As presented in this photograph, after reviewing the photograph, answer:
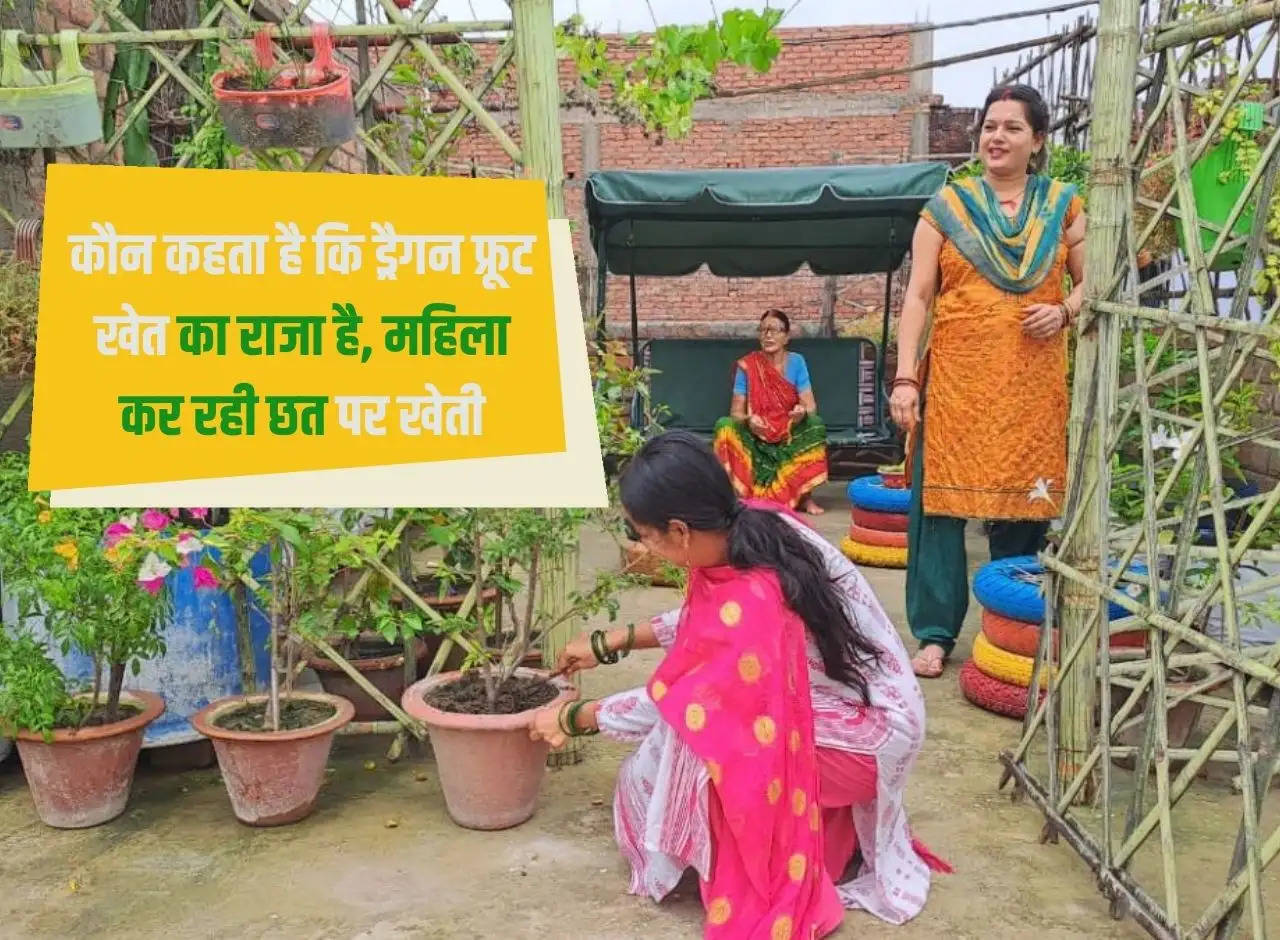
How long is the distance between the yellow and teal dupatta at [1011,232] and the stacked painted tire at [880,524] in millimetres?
2243

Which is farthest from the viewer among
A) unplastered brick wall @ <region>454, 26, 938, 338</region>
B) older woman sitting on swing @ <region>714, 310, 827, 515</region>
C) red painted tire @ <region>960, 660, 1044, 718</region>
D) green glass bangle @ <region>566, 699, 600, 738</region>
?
unplastered brick wall @ <region>454, 26, 938, 338</region>

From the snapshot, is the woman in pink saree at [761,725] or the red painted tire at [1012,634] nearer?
the woman in pink saree at [761,725]

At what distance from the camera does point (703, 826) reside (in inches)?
82.1

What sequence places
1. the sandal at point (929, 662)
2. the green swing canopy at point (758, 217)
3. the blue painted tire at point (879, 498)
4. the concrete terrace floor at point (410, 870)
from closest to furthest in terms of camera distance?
1. the concrete terrace floor at point (410, 870)
2. the sandal at point (929, 662)
3. the blue painted tire at point (879, 498)
4. the green swing canopy at point (758, 217)

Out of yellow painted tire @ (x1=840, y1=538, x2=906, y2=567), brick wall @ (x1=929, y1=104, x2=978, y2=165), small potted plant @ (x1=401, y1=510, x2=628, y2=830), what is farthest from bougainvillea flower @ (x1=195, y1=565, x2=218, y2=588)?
brick wall @ (x1=929, y1=104, x2=978, y2=165)

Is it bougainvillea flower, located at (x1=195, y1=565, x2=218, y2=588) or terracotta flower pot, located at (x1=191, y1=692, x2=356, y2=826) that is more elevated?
bougainvillea flower, located at (x1=195, y1=565, x2=218, y2=588)

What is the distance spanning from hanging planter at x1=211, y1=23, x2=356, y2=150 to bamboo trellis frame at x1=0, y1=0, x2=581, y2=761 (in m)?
0.06

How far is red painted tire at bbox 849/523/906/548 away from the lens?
555 centimetres

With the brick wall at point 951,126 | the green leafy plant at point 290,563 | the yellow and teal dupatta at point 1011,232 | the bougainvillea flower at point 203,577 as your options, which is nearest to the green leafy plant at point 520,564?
the green leafy plant at point 290,563

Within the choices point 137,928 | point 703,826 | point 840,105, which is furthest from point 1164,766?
point 840,105

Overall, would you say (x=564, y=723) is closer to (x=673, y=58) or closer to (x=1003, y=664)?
(x=1003, y=664)

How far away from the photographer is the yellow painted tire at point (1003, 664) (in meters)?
3.25

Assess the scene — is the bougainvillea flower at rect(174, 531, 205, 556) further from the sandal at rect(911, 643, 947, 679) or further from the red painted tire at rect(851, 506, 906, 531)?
the red painted tire at rect(851, 506, 906, 531)

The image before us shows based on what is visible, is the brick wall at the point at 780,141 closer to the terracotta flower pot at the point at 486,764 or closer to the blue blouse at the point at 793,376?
the blue blouse at the point at 793,376
